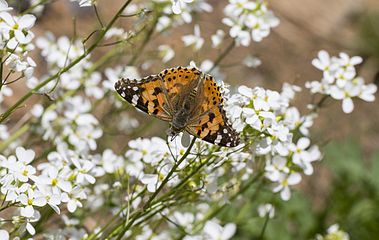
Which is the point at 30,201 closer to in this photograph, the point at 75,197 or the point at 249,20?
the point at 75,197

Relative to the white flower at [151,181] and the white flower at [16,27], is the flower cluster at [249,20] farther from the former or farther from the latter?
the white flower at [16,27]

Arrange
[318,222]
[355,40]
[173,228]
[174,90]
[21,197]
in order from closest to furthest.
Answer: [21,197] < [174,90] < [173,228] < [318,222] < [355,40]

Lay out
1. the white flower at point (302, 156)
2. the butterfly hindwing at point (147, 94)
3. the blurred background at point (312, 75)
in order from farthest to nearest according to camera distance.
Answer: the blurred background at point (312, 75)
the white flower at point (302, 156)
the butterfly hindwing at point (147, 94)

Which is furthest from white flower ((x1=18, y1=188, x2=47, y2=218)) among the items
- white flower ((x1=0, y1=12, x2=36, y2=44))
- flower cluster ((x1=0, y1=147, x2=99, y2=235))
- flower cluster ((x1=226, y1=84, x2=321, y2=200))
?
flower cluster ((x1=226, y1=84, x2=321, y2=200))

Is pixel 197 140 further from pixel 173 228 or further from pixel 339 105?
pixel 339 105

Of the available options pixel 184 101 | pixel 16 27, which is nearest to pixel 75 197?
pixel 184 101

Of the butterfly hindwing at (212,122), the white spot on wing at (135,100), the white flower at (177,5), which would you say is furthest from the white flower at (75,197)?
the white flower at (177,5)

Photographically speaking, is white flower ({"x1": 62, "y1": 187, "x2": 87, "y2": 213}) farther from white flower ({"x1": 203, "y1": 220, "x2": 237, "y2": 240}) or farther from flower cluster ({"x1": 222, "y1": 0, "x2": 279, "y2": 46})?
flower cluster ({"x1": 222, "y1": 0, "x2": 279, "y2": 46})

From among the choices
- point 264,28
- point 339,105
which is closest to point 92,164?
point 264,28
